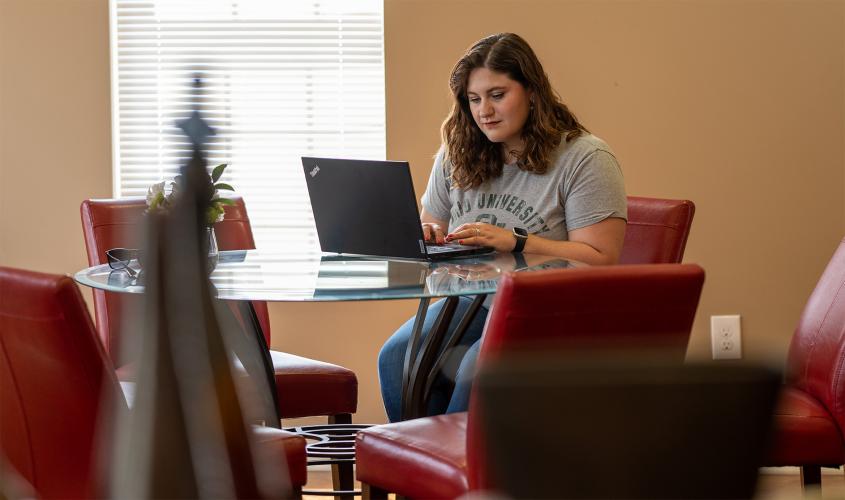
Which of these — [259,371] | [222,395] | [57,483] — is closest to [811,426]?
[259,371]

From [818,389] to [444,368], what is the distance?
0.85 m

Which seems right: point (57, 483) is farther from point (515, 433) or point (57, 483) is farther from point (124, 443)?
point (515, 433)

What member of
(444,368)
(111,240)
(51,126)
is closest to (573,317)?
(444,368)

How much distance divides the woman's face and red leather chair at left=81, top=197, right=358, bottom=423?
Result: 76cm

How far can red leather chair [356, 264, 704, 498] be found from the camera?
166 centimetres

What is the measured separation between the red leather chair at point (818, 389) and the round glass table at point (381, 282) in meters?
0.59

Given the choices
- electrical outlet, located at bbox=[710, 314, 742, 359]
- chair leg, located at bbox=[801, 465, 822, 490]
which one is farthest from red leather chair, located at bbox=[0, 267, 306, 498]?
electrical outlet, located at bbox=[710, 314, 742, 359]

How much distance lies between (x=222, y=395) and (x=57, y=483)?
43.4 inches

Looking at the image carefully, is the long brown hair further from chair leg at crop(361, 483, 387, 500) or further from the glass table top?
chair leg at crop(361, 483, 387, 500)

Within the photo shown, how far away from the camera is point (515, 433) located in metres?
0.68

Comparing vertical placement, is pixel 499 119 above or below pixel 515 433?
above

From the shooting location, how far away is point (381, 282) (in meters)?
2.07

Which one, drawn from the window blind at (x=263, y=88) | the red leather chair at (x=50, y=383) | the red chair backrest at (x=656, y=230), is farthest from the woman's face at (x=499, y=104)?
the red leather chair at (x=50, y=383)

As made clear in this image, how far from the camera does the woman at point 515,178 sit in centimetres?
255
